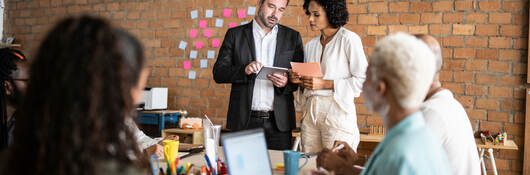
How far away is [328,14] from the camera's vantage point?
7.73 ft

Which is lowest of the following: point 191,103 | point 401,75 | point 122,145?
point 191,103

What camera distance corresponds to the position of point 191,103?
4.74 m

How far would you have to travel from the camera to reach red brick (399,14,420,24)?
3.88 m

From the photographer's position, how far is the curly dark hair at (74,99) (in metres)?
0.79

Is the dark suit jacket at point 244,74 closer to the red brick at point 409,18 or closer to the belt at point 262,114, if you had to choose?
the belt at point 262,114

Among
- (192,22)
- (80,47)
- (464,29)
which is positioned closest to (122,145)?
(80,47)

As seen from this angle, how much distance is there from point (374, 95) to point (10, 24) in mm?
6025

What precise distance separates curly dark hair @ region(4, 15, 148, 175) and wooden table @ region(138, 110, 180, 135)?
3.52 meters

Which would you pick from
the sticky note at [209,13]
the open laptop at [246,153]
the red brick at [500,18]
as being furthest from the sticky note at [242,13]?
the open laptop at [246,153]

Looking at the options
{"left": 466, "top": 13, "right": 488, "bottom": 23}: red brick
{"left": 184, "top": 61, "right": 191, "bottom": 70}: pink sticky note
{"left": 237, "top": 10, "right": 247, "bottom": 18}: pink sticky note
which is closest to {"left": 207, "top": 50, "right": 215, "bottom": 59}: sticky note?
{"left": 184, "top": 61, "right": 191, "bottom": 70}: pink sticky note

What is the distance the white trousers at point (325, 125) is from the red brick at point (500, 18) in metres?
2.28

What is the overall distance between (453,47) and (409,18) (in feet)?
1.57

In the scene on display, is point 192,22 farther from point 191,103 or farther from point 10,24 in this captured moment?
point 10,24

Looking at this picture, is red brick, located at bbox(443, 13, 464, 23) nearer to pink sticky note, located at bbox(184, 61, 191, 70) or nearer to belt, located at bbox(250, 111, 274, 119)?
belt, located at bbox(250, 111, 274, 119)
